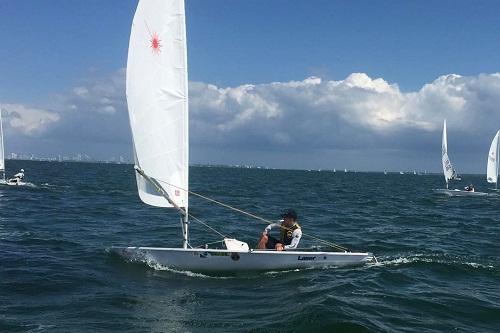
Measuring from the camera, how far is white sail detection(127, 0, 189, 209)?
46.3 ft

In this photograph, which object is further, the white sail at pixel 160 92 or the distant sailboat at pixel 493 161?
the distant sailboat at pixel 493 161

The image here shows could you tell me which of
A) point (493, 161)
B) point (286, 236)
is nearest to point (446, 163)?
point (493, 161)

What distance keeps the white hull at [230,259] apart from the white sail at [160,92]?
1585 millimetres

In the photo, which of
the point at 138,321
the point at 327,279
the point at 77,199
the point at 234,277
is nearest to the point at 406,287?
the point at 327,279

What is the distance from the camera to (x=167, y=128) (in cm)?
1438

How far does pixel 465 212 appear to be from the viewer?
36312 mm

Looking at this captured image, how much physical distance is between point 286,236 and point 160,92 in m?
5.65

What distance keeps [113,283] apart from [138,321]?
3243 millimetres

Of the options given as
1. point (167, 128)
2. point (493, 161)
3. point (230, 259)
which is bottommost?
point (230, 259)

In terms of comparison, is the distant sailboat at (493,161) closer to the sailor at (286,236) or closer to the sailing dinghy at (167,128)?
the sailor at (286,236)

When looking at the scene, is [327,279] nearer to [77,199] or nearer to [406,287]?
[406,287]

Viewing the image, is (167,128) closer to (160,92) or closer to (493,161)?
(160,92)

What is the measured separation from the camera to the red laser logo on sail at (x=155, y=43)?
14227 mm

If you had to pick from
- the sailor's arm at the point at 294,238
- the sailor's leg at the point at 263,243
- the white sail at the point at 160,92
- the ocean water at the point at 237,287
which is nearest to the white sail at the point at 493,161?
the ocean water at the point at 237,287
